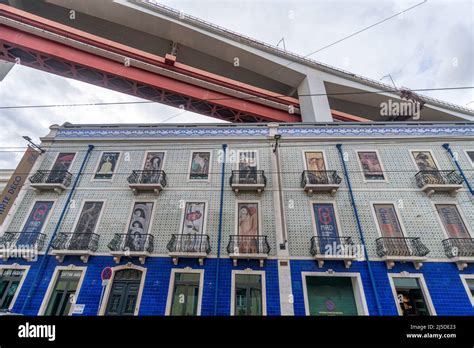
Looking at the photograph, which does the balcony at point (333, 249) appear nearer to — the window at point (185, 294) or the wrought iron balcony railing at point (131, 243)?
the window at point (185, 294)

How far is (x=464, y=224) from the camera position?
35.0ft

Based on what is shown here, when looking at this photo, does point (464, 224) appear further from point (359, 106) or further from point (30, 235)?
point (30, 235)

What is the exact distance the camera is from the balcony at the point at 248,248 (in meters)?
10.1

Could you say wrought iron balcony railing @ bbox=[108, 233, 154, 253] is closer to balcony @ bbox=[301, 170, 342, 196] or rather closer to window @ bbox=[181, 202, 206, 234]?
window @ bbox=[181, 202, 206, 234]

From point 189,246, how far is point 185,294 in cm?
209

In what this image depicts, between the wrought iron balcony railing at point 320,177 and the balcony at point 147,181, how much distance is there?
8.04m

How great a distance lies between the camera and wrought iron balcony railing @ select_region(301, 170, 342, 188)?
11.9 meters

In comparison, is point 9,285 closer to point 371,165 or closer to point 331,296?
point 331,296

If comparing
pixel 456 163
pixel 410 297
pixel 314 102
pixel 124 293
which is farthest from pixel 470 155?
pixel 124 293

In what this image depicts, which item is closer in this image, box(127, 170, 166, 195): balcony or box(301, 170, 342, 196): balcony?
box(301, 170, 342, 196): balcony

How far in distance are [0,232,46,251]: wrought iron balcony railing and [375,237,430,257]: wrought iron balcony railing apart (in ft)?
54.8

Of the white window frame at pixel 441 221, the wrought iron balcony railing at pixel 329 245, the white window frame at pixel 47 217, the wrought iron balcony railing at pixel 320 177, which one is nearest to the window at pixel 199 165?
the wrought iron balcony railing at pixel 320 177

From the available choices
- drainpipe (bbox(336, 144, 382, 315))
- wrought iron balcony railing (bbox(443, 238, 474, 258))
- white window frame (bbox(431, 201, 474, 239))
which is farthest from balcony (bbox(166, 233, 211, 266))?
white window frame (bbox(431, 201, 474, 239))
